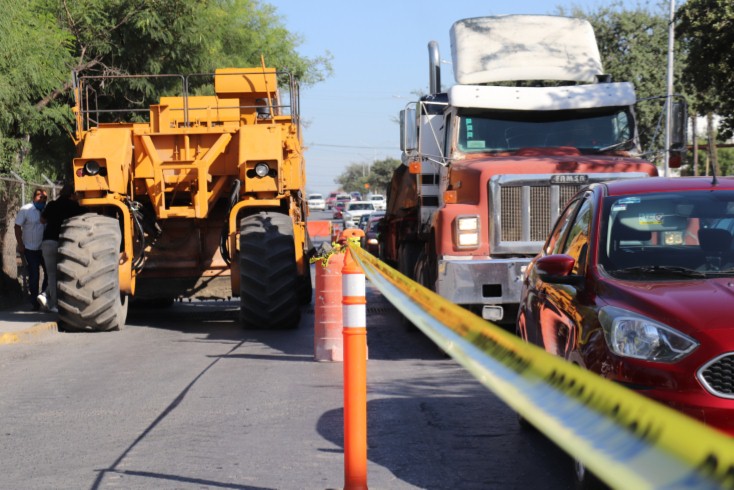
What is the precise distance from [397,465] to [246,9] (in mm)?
29987

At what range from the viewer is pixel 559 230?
774cm

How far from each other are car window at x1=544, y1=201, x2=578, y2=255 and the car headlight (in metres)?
2.01

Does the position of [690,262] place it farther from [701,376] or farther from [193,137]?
[193,137]

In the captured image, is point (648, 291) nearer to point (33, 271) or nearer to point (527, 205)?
point (527, 205)

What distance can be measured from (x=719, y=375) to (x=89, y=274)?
33.9ft

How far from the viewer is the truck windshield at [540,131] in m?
13.4

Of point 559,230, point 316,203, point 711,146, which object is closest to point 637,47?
point 711,146

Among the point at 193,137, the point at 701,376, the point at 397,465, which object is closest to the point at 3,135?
the point at 193,137

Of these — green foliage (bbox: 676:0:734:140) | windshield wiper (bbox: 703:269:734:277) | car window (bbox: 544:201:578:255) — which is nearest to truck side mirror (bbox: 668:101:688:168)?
car window (bbox: 544:201:578:255)

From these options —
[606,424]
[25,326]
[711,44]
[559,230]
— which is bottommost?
[25,326]

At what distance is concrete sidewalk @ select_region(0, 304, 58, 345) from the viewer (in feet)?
45.3

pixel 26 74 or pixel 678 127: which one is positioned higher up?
pixel 26 74

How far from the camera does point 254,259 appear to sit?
1398cm

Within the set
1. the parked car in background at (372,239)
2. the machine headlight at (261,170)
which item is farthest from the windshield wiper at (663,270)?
the parked car in background at (372,239)
